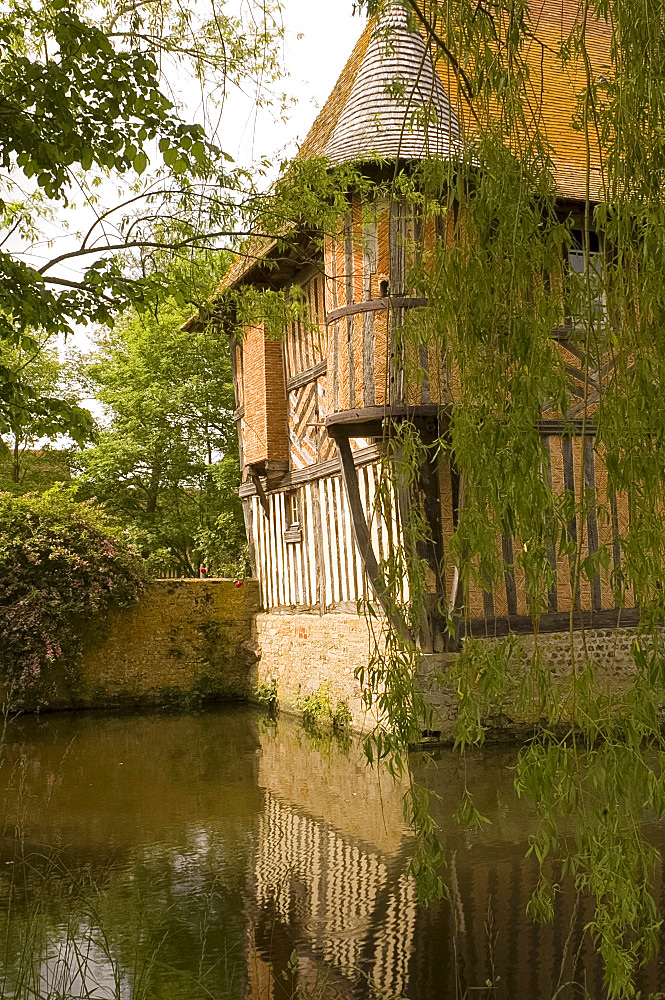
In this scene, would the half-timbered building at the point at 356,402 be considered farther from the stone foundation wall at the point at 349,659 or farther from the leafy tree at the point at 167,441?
the leafy tree at the point at 167,441

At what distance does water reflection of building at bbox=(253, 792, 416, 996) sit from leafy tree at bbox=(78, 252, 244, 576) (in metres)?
11.1

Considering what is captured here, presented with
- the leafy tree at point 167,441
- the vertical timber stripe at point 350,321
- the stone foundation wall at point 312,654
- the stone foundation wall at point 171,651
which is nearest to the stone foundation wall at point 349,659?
the stone foundation wall at point 312,654

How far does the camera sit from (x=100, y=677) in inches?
531

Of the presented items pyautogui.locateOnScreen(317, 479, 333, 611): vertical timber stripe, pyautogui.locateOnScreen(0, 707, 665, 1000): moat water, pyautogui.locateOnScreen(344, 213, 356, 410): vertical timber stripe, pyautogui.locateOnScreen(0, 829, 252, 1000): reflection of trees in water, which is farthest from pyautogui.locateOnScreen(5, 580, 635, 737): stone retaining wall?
pyautogui.locateOnScreen(0, 829, 252, 1000): reflection of trees in water

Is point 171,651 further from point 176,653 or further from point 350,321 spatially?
point 350,321

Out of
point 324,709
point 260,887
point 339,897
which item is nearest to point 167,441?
point 324,709

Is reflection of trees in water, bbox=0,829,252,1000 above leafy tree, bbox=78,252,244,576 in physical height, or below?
below

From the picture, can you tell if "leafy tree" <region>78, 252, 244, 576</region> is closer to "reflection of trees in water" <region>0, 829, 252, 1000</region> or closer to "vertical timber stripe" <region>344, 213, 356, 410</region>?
"vertical timber stripe" <region>344, 213, 356, 410</region>

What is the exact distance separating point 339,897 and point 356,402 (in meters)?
4.45

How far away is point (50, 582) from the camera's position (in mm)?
12797

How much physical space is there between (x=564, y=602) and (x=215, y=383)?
997 cm

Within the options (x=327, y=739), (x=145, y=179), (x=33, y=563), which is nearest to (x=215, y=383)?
(x=33, y=563)

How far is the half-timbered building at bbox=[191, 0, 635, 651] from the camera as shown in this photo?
Result: 8.45 m

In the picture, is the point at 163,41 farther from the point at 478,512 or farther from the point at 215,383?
the point at 215,383
